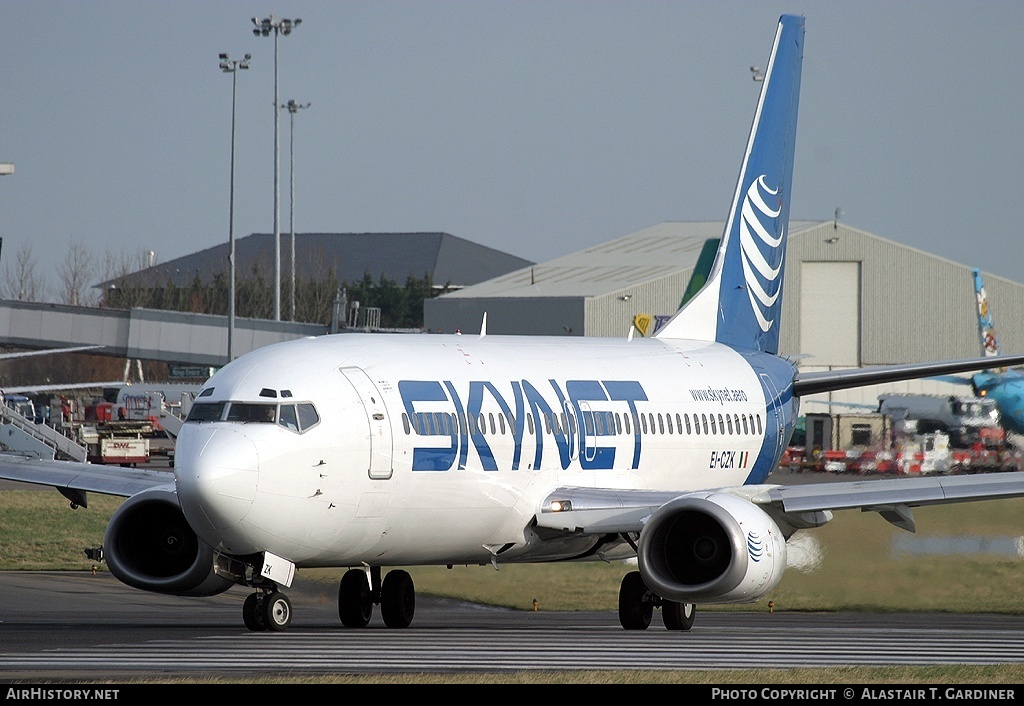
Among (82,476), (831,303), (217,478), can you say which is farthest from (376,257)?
(217,478)

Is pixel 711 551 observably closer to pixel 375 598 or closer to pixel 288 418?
pixel 375 598

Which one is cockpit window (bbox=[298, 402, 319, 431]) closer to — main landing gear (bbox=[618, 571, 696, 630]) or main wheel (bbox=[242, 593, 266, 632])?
main wheel (bbox=[242, 593, 266, 632])

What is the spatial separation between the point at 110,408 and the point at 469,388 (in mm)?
79348

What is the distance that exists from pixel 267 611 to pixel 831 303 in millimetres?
63920

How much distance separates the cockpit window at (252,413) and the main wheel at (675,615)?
6.49m

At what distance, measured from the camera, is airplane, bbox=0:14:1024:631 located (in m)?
19.3

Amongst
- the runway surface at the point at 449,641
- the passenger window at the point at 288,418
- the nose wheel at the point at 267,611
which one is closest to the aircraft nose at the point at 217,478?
the passenger window at the point at 288,418

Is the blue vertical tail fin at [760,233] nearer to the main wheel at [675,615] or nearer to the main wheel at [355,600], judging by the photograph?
the main wheel at [675,615]

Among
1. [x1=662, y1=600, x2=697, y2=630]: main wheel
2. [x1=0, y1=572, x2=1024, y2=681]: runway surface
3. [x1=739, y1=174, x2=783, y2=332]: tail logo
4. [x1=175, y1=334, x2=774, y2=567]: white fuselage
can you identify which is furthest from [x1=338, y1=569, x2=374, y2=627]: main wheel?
[x1=739, y1=174, x2=783, y2=332]: tail logo

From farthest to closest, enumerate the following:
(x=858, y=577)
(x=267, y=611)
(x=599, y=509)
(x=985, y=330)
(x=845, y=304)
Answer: (x=845, y=304)
(x=985, y=330)
(x=858, y=577)
(x=599, y=509)
(x=267, y=611)

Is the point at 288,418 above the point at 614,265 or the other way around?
the other way around

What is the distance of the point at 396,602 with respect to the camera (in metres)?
23.2

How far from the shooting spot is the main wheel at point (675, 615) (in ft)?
74.2
